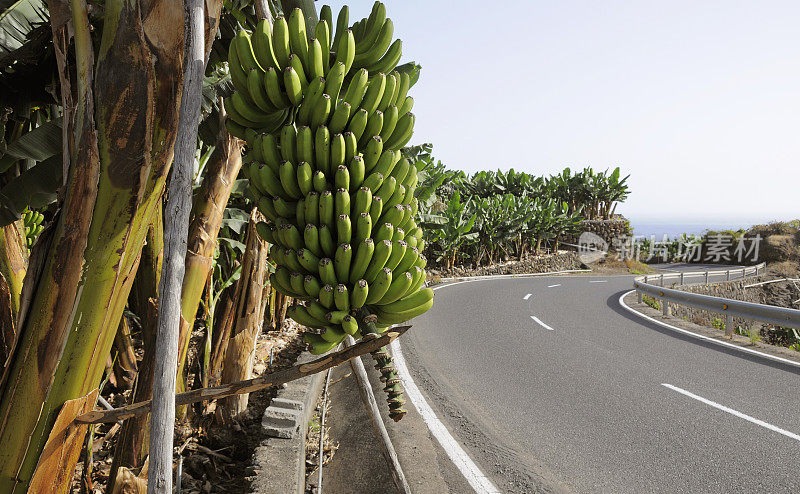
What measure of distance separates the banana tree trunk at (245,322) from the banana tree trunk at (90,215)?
2346 mm

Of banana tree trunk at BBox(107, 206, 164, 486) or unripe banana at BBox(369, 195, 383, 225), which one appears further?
banana tree trunk at BBox(107, 206, 164, 486)

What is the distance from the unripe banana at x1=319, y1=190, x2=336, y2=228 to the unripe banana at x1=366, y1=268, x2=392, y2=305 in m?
0.23

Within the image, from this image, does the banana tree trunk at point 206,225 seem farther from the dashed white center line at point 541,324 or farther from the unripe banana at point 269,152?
the dashed white center line at point 541,324

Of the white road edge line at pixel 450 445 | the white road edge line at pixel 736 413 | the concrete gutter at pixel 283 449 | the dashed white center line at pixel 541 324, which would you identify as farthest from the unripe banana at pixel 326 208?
the dashed white center line at pixel 541 324

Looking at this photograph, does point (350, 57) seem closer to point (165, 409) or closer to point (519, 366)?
point (165, 409)

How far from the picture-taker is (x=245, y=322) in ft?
11.8

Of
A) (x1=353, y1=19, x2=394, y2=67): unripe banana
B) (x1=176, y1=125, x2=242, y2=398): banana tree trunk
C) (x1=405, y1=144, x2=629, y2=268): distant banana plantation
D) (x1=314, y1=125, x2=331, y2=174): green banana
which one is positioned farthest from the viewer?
(x1=405, y1=144, x2=629, y2=268): distant banana plantation

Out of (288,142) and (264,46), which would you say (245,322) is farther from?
(264,46)

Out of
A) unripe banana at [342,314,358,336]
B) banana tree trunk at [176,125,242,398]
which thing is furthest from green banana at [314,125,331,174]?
banana tree trunk at [176,125,242,398]

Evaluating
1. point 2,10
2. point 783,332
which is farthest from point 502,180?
point 2,10

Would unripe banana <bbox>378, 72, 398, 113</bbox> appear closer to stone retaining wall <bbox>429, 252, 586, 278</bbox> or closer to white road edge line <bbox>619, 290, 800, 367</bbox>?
white road edge line <bbox>619, 290, 800, 367</bbox>

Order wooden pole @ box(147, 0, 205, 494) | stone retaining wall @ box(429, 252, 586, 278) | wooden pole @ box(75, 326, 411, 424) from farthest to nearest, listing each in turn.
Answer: stone retaining wall @ box(429, 252, 586, 278), wooden pole @ box(75, 326, 411, 424), wooden pole @ box(147, 0, 205, 494)

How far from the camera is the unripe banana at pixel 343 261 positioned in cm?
144

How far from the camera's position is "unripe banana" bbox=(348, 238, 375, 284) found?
1463mm
